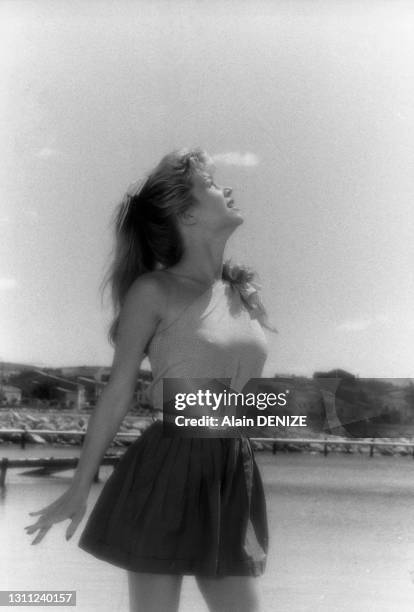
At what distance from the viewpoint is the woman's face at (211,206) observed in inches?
61.4

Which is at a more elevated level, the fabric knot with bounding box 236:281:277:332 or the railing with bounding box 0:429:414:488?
the fabric knot with bounding box 236:281:277:332

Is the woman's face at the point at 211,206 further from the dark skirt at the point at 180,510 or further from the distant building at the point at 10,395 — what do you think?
the distant building at the point at 10,395

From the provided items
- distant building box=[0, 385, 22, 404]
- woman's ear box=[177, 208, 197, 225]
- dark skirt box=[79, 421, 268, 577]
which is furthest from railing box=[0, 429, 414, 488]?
woman's ear box=[177, 208, 197, 225]

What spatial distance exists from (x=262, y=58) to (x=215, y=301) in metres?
0.79

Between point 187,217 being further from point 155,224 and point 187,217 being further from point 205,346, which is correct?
point 205,346

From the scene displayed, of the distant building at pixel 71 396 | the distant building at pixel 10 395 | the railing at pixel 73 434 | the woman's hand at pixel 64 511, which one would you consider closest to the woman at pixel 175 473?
the woman's hand at pixel 64 511

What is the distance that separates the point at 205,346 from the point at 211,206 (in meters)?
0.26

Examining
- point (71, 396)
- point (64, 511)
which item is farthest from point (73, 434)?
point (64, 511)

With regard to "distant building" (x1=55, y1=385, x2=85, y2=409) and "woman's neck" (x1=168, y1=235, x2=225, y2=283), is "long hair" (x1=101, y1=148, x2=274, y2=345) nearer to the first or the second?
"woman's neck" (x1=168, y1=235, x2=225, y2=283)

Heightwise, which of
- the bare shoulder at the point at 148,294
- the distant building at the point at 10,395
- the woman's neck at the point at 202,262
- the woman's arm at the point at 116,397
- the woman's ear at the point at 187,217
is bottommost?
the woman's arm at the point at 116,397

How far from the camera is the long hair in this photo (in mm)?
1553

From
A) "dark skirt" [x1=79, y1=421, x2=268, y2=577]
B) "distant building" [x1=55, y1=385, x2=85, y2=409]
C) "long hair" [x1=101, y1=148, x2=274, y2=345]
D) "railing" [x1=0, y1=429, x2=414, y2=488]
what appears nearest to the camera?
"dark skirt" [x1=79, y1=421, x2=268, y2=577]

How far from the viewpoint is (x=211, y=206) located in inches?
61.7

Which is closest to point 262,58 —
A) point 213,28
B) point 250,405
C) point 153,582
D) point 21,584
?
point 213,28
